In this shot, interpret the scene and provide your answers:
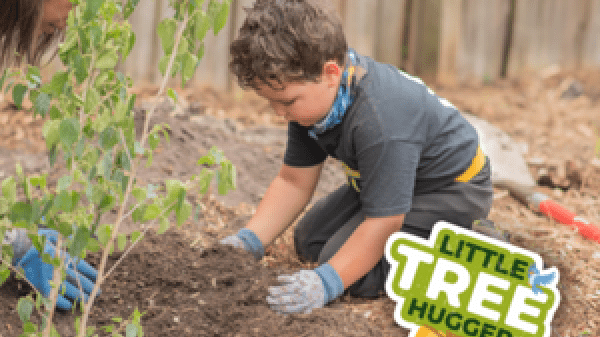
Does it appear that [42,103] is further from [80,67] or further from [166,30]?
[166,30]

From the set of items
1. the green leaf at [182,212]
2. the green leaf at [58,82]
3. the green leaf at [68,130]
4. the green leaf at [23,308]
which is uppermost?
the green leaf at [58,82]

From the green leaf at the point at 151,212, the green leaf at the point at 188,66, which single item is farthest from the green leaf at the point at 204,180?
the green leaf at the point at 188,66

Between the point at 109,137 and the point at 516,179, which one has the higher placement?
the point at 109,137

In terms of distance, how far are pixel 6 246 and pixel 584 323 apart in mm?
1774

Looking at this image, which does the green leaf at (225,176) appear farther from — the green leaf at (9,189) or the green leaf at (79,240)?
the green leaf at (9,189)

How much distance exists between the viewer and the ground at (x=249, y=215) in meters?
1.88

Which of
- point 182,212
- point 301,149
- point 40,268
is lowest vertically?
point 40,268

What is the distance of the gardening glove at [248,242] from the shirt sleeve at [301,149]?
361 millimetres

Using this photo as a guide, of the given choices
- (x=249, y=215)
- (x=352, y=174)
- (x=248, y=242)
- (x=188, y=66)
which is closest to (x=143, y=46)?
(x=249, y=215)

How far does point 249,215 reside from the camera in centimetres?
301

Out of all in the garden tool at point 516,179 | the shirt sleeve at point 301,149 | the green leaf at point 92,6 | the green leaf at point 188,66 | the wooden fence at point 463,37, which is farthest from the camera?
the wooden fence at point 463,37

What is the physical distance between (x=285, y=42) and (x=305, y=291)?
817 mm

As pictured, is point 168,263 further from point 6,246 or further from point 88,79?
point 88,79

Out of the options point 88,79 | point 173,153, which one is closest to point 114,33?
point 88,79
